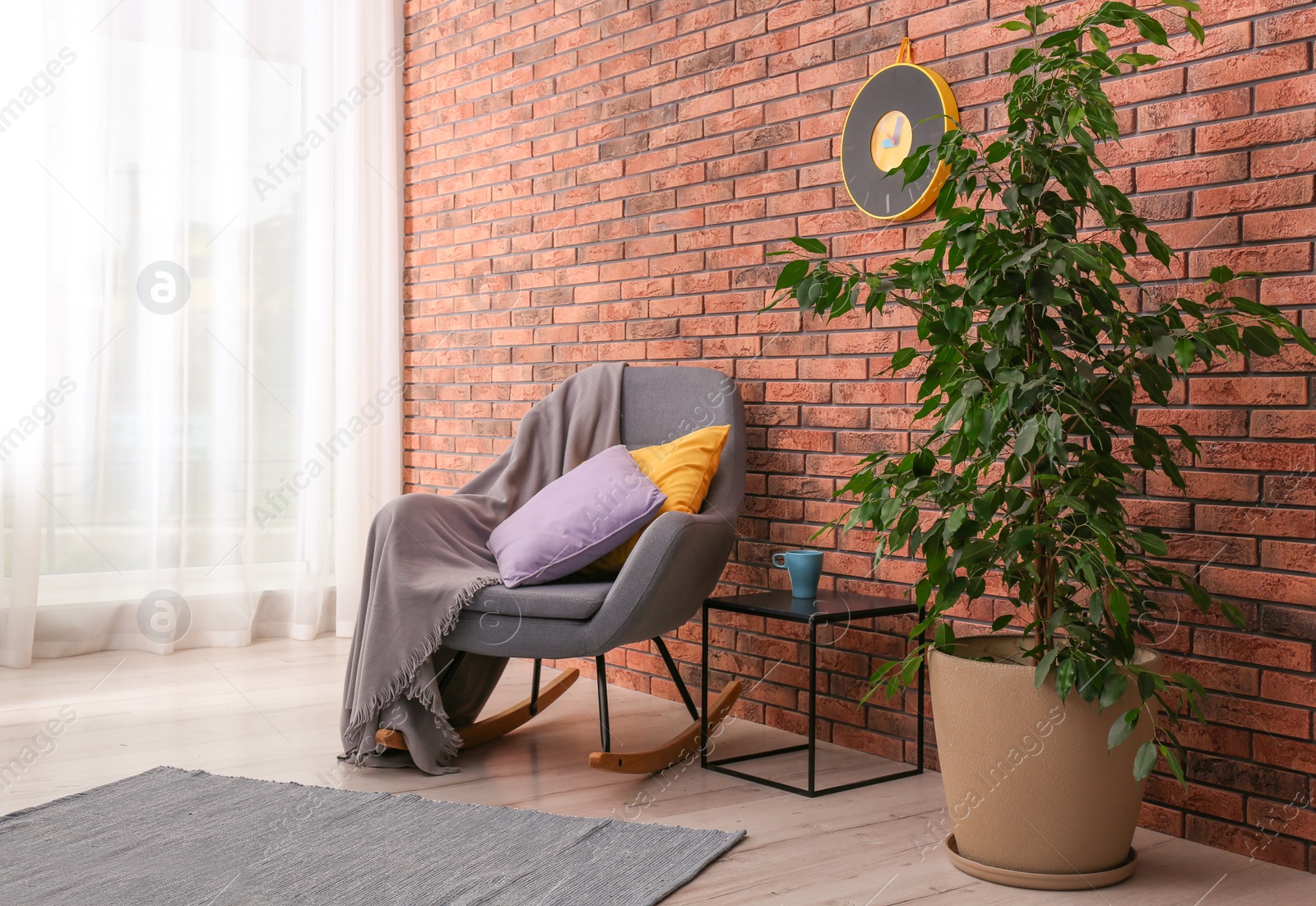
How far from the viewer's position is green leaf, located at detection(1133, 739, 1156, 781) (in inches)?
71.6

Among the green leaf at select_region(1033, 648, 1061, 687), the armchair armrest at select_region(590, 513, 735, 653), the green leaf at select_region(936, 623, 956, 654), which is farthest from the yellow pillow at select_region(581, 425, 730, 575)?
the green leaf at select_region(1033, 648, 1061, 687)

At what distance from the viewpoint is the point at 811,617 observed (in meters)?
2.43

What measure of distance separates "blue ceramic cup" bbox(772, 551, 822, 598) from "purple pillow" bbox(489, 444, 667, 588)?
32 centimetres

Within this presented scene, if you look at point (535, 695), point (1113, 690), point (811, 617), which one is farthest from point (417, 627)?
point (1113, 690)

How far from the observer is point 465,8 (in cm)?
424

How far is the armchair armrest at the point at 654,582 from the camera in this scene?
97.0 inches

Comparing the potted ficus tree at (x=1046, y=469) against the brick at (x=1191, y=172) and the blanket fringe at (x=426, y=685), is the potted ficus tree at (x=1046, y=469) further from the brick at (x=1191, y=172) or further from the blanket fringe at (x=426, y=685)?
the blanket fringe at (x=426, y=685)

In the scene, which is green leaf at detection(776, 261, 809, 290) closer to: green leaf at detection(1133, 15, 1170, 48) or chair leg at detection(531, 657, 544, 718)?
green leaf at detection(1133, 15, 1170, 48)

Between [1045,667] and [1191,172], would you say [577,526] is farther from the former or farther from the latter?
[1191,172]

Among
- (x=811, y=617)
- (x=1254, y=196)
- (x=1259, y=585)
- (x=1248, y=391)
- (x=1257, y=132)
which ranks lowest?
(x=811, y=617)

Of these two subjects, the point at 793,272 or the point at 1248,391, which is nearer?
the point at 793,272

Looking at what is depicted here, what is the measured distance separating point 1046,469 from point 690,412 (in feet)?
3.82

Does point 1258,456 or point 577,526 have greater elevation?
point 1258,456

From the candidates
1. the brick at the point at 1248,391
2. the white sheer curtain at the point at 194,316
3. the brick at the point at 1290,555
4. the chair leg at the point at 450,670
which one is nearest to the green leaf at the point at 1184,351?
the brick at the point at 1248,391
